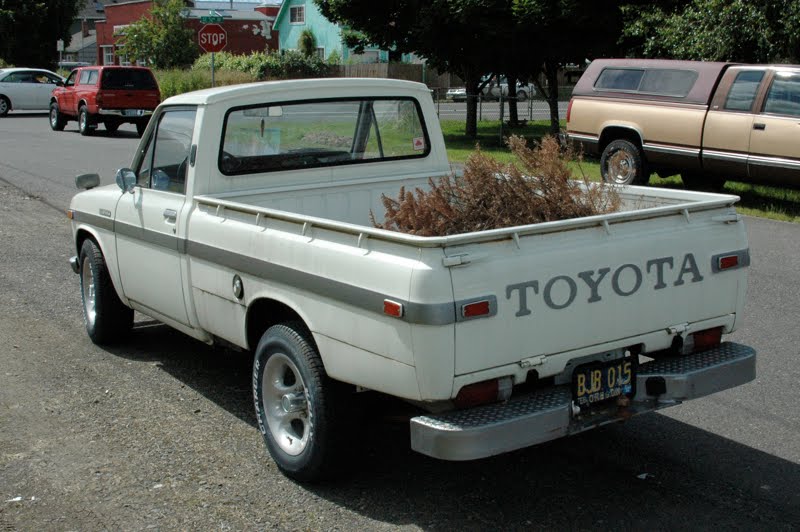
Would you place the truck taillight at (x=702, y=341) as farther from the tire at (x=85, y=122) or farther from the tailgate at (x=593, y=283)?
the tire at (x=85, y=122)

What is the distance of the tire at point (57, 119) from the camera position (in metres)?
28.8

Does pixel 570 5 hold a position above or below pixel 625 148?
above

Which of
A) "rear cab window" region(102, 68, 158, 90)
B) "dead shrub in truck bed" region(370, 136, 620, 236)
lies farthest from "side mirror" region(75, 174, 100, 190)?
"rear cab window" region(102, 68, 158, 90)

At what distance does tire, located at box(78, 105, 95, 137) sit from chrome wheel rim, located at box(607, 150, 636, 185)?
56.3 feet

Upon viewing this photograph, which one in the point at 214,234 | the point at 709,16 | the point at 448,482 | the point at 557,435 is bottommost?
the point at 448,482

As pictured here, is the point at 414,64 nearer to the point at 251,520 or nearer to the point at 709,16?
the point at 709,16

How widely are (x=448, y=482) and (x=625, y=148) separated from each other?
1077 centimetres

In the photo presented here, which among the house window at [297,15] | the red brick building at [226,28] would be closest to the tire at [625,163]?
the red brick building at [226,28]

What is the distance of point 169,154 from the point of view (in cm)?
596

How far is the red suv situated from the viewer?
26609mm

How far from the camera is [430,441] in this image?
3.83 meters

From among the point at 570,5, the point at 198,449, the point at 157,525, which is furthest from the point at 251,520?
the point at 570,5

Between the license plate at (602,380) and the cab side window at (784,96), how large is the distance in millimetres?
9262

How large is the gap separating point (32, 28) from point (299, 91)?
2077 inches
